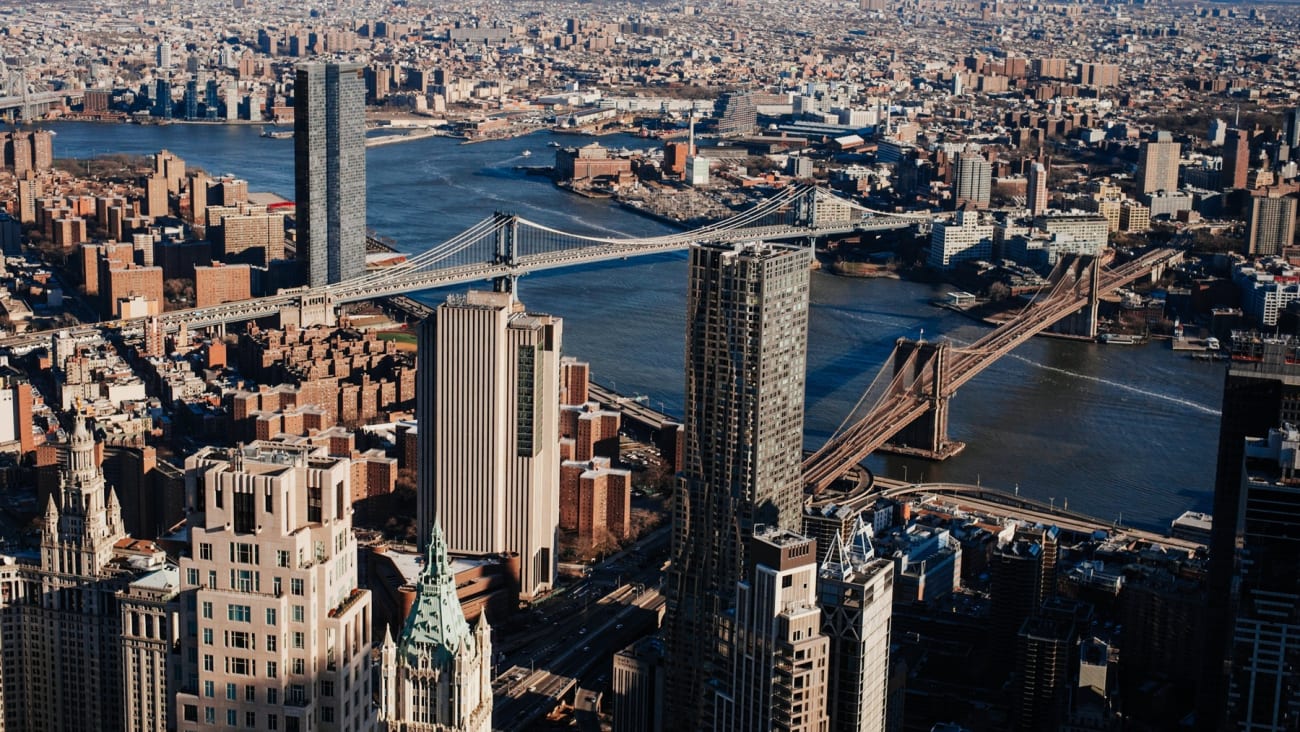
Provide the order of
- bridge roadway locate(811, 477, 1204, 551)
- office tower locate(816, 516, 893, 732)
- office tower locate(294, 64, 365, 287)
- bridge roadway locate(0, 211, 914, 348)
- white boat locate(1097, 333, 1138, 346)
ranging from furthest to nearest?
office tower locate(294, 64, 365, 287), white boat locate(1097, 333, 1138, 346), bridge roadway locate(0, 211, 914, 348), bridge roadway locate(811, 477, 1204, 551), office tower locate(816, 516, 893, 732)

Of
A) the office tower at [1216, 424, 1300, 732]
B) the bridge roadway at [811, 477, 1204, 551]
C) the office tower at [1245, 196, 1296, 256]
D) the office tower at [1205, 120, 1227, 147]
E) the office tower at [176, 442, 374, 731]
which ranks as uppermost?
the office tower at [176, 442, 374, 731]

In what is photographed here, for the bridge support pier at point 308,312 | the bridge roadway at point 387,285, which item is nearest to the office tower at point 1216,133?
the bridge roadway at point 387,285

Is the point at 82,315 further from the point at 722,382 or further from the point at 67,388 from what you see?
the point at 722,382

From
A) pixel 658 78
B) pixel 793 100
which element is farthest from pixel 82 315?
pixel 658 78

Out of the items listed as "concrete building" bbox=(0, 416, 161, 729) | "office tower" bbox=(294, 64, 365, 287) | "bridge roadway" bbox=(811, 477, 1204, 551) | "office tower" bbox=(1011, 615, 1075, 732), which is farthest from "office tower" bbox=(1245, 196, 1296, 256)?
"concrete building" bbox=(0, 416, 161, 729)

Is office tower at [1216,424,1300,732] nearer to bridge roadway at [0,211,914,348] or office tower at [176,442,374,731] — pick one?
office tower at [176,442,374,731]

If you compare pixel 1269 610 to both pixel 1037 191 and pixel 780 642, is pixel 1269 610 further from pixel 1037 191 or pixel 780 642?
pixel 1037 191

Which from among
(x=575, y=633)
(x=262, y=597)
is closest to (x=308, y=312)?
(x=575, y=633)
